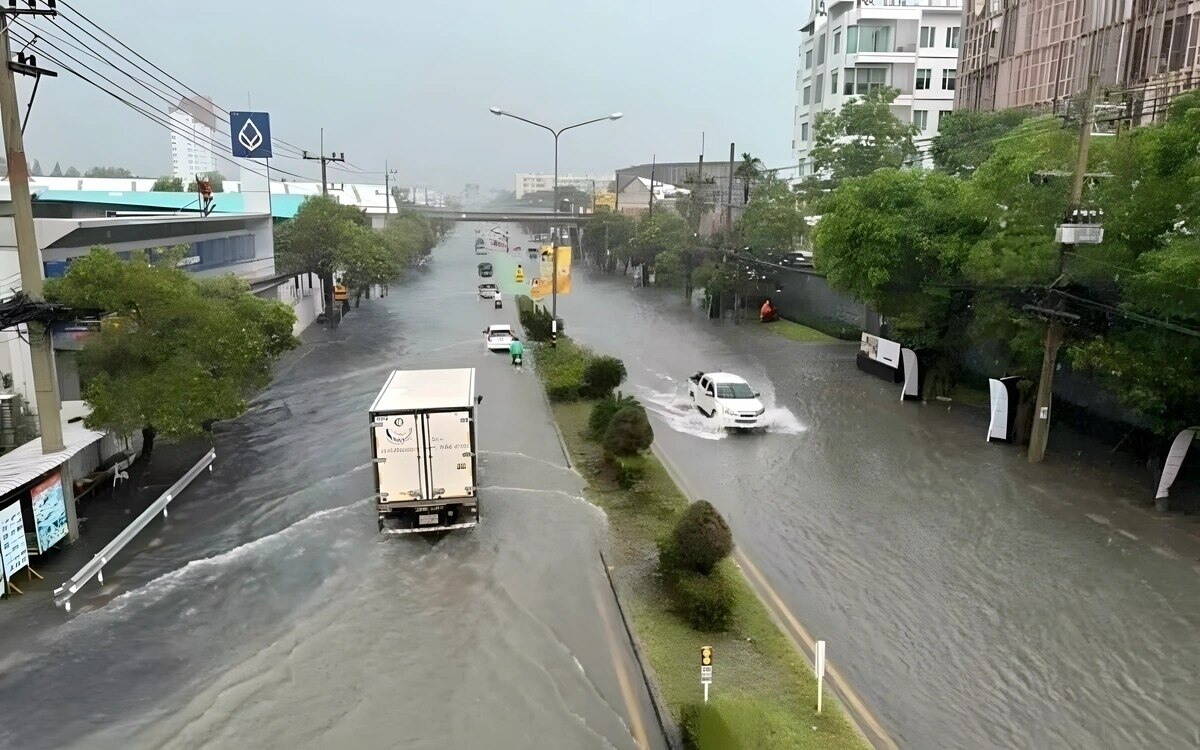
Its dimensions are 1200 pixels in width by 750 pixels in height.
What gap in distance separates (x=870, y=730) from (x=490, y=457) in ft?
45.2

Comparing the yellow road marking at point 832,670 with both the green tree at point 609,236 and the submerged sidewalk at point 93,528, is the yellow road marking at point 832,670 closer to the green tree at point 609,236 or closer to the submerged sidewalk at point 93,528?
the submerged sidewalk at point 93,528

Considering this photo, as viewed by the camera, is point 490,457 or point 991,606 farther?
point 490,457

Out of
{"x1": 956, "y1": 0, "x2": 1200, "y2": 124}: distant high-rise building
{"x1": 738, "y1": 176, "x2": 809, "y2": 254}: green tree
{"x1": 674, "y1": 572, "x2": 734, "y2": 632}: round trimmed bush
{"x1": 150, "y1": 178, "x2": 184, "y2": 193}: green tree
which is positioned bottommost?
{"x1": 674, "y1": 572, "x2": 734, "y2": 632}: round trimmed bush

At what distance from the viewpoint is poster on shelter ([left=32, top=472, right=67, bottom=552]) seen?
15.3 metres

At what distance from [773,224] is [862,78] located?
25713 millimetres

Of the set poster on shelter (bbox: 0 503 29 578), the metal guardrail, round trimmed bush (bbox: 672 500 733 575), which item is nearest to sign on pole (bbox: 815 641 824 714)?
round trimmed bush (bbox: 672 500 733 575)

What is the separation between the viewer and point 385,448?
16.3 m

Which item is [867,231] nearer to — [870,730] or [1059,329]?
[1059,329]

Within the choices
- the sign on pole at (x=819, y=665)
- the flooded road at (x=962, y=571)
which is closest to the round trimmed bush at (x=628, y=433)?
the flooded road at (x=962, y=571)

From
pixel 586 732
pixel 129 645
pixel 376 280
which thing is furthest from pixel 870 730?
pixel 376 280

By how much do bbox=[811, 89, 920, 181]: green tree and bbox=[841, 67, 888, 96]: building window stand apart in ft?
65.6

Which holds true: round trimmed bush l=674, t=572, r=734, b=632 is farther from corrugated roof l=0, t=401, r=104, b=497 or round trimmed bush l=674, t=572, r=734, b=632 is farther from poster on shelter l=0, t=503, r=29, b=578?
corrugated roof l=0, t=401, r=104, b=497

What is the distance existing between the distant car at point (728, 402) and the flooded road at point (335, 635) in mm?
6266

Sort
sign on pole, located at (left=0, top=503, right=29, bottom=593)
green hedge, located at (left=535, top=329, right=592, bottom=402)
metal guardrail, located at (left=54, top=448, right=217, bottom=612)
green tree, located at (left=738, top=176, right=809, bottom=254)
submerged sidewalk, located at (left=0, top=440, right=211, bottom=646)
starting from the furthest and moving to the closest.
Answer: green tree, located at (left=738, top=176, right=809, bottom=254) < green hedge, located at (left=535, top=329, right=592, bottom=402) < sign on pole, located at (left=0, top=503, right=29, bottom=593) < metal guardrail, located at (left=54, top=448, right=217, bottom=612) < submerged sidewalk, located at (left=0, top=440, right=211, bottom=646)
